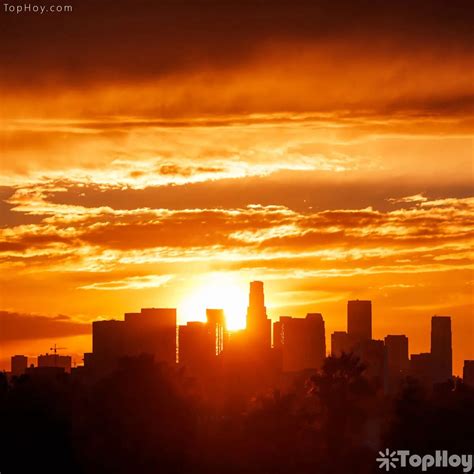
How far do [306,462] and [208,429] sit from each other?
2316 centimetres

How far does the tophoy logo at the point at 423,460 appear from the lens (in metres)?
105

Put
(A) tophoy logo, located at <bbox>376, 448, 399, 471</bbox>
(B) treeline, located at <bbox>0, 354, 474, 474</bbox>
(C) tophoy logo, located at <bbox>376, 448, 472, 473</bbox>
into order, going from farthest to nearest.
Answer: (A) tophoy logo, located at <bbox>376, 448, 399, 471</bbox>, (C) tophoy logo, located at <bbox>376, 448, 472, 473</bbox>, (B) treeline, located at <bbox>0, 354, 474, 474</bbox>

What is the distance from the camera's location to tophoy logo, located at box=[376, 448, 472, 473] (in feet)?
344

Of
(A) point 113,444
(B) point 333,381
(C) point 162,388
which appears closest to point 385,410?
(B) point 333,381

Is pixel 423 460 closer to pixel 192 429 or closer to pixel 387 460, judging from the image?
pixel 387 460

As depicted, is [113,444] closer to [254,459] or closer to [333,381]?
[254,459]

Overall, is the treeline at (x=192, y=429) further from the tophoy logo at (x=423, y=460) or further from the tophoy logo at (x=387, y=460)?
the tophoy logo at (x=423, y=460)

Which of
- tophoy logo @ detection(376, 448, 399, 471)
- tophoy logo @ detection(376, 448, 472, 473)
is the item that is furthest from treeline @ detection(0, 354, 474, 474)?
tophoy logo @ detection(376, 448, 472, 473)

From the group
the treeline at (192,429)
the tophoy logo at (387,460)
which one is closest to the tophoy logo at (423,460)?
the tophoy logo at (387,460)

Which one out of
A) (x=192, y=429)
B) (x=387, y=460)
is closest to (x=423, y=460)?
(x=387, y=460)

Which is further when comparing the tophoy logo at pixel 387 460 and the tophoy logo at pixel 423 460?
the tophoy logo at pixel 387 460

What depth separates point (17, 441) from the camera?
95.6 m

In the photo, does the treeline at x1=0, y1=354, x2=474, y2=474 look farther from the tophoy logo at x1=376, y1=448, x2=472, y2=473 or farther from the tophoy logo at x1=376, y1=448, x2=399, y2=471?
the tophoy logo at x1=376, y1=448, x2=472, y2=473

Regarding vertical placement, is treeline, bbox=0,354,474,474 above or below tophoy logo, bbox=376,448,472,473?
above
